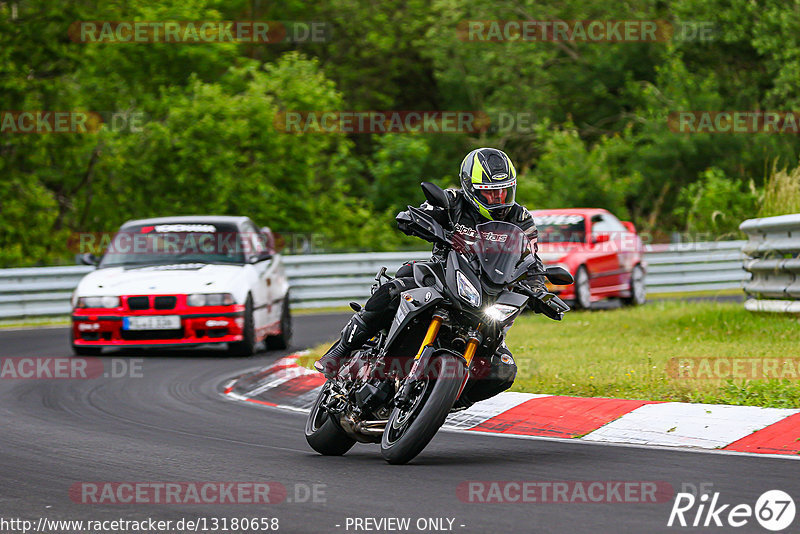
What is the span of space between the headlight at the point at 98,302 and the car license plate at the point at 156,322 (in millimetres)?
227

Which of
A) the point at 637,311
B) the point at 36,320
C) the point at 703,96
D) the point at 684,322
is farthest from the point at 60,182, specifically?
the point at 684,322

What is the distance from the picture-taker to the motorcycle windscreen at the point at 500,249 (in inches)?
288

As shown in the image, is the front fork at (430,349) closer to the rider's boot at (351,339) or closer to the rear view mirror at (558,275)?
the rear view mirror at (558,275)

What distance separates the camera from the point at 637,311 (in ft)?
58.7

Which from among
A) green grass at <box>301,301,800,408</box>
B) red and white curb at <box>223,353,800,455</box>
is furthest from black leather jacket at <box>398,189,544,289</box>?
green grass at <box>301,301,800,408</box>

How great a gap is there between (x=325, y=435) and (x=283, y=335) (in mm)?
8434

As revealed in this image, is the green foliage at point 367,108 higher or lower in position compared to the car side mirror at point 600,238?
higher

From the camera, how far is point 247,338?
15000 mm

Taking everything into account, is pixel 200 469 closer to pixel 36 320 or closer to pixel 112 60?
pixel 36 320

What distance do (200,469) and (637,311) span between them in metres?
→ 11.3

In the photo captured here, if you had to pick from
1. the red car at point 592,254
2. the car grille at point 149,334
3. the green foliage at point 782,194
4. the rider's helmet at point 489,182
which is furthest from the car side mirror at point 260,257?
the rider's helmet at point 489,182

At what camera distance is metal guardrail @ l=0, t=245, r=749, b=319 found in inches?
837

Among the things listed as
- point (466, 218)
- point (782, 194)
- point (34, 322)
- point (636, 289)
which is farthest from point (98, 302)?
point (636, 289)

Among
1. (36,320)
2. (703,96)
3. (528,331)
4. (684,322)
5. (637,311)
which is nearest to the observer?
(684,322)
